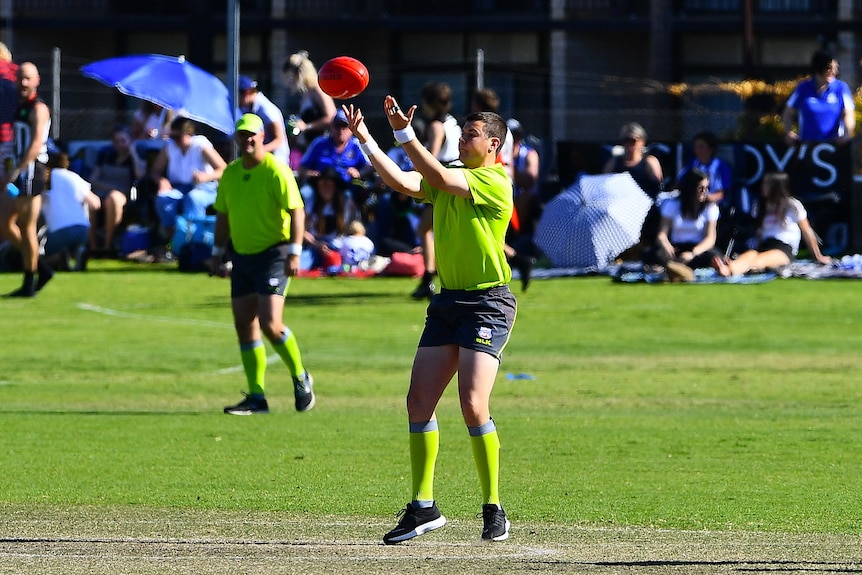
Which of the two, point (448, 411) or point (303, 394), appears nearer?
point (303, 394)

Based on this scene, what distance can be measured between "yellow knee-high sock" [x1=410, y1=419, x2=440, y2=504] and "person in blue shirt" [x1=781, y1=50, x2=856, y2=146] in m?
15.6

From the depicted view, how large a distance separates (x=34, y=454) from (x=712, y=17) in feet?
108

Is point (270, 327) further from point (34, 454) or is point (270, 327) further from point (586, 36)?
point (586, 36)

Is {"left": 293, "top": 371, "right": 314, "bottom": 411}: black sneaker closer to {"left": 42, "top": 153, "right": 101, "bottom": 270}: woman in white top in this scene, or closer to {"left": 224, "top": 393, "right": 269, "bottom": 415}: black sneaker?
{"left": 224, "top": 393, "right": 269, "bottom": 415}: black sneaker

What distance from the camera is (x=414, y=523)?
7.18 m

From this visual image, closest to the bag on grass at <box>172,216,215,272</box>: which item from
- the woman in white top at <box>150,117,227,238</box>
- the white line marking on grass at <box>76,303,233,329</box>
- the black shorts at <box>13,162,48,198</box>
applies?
the woman in white top at <box>150,117,227,238</box>

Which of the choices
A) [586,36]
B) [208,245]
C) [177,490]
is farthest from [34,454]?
[586,36]

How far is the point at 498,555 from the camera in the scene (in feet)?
22.5

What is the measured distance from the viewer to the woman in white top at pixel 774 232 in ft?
67.0

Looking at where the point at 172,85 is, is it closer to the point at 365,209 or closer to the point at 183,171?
the point at 183,171

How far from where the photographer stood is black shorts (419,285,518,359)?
738 cm

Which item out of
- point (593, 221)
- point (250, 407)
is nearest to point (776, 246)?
point (593, 221)

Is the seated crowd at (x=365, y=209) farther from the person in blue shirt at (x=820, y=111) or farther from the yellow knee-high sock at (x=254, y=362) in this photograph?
the yellow knee-high sock at (x=254, y=362)

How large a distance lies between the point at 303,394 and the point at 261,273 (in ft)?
3.09
